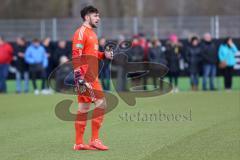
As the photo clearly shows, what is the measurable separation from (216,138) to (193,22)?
21.6m

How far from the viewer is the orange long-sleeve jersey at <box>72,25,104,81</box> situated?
11.2 m

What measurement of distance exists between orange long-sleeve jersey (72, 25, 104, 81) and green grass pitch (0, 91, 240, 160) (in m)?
1.23

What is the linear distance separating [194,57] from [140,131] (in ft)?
39.9

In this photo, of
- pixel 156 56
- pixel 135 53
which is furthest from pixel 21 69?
pixel 156 56

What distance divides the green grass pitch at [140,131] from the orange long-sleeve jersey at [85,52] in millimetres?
1225

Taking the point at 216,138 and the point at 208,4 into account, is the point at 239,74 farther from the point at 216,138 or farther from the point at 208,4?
the point at 208,4

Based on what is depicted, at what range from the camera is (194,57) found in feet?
83.7

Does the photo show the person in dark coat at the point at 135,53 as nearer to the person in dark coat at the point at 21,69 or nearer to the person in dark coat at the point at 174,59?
the person in dark coat at the point at 174,59

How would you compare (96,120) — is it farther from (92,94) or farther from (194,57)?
(194,57)

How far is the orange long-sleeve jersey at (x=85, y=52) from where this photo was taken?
1117 cm

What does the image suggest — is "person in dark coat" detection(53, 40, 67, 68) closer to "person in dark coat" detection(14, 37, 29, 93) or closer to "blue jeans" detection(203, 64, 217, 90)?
"person in dark coat" detection(14, 37, 29, 93)

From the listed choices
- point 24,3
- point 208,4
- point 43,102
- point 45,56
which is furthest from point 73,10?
point 43,102

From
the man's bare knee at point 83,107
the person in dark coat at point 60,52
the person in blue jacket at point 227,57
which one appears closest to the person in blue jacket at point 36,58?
the person in dark coat at point 60,52

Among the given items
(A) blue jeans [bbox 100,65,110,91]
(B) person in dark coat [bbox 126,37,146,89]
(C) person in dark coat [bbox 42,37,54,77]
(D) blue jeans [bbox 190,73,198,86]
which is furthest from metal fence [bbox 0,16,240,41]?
(B) person in dark coat [bbox 126,37,146,89]
